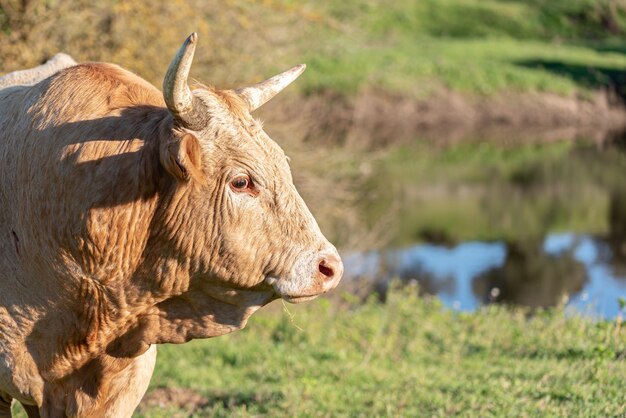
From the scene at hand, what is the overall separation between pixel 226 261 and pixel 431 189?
810 inches

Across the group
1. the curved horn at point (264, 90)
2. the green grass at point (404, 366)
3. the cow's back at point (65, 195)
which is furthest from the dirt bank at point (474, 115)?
the cow's back at point (65, 195)

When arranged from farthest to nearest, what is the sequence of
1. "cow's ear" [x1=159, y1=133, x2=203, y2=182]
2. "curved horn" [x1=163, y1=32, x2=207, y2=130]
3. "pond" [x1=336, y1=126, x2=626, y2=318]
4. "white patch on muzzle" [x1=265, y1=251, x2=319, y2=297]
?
"pond" [x1=336, y1=126, x2=626, y2=318]
"white patch on muzzle" [x1=265, y1=251, x2=319, y2=297]
"cow's ear" [x1=159, y1=133, x2=203, y2=182]
"curved horn" [x1=163, y1=32, x2=207, y2=130]

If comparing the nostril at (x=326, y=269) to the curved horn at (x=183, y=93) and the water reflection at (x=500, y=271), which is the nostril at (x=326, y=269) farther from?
the water reflection at (x=500, y=271)

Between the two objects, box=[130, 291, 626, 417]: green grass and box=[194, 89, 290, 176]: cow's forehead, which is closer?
box=[194, 89, 290, 176]: cow's forehead

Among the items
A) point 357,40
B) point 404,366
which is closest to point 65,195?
point 404,366

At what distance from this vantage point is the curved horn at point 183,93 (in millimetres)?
3879

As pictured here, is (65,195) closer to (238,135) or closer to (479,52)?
(238,135)

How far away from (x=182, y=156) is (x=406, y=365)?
5.04 meters

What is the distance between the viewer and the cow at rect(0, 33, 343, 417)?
4223mm

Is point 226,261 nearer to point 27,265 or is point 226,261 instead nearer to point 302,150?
point 27,265

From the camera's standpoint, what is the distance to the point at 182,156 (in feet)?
13.3

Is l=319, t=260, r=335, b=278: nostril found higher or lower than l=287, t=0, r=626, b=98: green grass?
higher

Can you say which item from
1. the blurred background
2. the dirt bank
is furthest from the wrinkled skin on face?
the dirt bank

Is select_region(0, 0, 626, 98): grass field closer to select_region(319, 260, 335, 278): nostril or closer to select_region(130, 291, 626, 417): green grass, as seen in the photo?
select_region(130, 291, 626, 417): green grass
